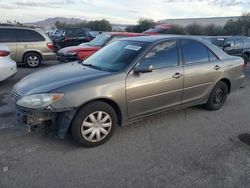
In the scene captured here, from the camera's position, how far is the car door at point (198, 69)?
509cm

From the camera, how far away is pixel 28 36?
1149 cm

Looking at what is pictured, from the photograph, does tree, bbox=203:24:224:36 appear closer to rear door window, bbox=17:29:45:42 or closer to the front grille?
rear door window, bbox=17:29:45:42

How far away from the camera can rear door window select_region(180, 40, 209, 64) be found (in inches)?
201

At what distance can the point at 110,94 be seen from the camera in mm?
4082

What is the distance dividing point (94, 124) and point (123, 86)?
27.3 inches

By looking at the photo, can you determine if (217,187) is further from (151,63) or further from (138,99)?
(151,63)

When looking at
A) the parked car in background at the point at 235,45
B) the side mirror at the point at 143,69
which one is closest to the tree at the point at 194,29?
the parked car in background at the point at 235,45

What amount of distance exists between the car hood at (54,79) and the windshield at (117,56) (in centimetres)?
23

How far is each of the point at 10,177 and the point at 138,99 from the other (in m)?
2.08

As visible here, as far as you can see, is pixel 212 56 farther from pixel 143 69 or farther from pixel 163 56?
pixel 143 69

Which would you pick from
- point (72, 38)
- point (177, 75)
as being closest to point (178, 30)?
point (72, 38)

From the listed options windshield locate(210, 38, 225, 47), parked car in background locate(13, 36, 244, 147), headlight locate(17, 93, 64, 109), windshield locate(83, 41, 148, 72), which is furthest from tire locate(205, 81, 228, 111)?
windshield locate(210, 38, 225, 47)

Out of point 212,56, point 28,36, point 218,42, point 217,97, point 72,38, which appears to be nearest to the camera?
point 212,56

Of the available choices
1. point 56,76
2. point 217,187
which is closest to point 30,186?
point 56,76
